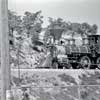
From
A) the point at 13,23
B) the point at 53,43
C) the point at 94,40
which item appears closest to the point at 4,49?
the point at 13,23

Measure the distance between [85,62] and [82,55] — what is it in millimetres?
167

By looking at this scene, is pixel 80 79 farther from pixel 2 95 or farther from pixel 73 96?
pixel 2 95

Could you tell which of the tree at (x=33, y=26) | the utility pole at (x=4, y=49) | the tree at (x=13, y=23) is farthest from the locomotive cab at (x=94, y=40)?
the utility pole at (x=4, y=49)

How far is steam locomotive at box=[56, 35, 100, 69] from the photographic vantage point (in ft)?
20.8

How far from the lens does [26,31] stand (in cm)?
626

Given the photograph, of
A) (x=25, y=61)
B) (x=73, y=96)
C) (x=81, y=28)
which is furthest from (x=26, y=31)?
(x=73, y=96)

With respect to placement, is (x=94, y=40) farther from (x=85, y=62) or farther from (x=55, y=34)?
(x=55, y=34)

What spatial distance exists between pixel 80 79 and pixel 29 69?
3.67ft

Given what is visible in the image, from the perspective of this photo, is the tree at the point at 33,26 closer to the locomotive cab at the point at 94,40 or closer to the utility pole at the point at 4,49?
the utility pole at the point at 4,49

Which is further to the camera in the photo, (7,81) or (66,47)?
(66,47)

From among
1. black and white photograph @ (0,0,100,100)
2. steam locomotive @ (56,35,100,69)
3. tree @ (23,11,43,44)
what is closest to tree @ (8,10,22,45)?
black and white photograph @ (0,0,100,100)

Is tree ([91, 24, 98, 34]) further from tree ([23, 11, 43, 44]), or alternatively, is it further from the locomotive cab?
tree ([23, 11, 43, 44])

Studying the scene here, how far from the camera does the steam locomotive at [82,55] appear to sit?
6340mm

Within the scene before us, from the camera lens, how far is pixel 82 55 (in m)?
6.36
